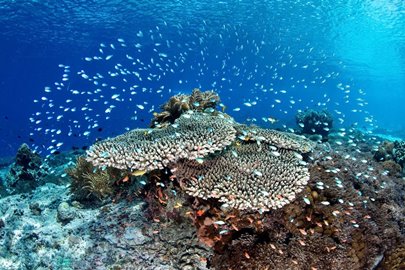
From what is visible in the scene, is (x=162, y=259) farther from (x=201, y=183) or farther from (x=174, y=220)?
(x=201, y=183)

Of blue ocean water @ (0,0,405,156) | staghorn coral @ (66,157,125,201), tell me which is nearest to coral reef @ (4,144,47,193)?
staghorn coral @ (66,157,125,201)

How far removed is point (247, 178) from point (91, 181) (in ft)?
12.5

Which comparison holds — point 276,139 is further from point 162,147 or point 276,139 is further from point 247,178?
point 162,147

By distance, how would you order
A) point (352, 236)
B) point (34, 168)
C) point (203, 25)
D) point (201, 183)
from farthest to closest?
point (203, 25) < point (34, 168) < point (352, 236) < point (201, 183)

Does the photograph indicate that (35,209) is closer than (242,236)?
No

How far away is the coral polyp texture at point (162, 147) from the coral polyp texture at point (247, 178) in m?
0.37

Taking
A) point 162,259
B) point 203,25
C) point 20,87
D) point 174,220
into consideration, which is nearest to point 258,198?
point 174,220

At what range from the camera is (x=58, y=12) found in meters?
38.2

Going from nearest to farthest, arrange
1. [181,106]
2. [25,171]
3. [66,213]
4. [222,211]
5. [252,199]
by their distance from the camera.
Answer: [252,199] < [222,211] < [66,213] < [181,106] < [25,171]

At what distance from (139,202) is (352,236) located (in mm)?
4320

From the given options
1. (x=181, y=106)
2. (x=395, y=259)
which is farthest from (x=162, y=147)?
(x=395, y=259)

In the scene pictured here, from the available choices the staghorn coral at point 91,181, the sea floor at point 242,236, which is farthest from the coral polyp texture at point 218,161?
the staghorn coral at point 91,181

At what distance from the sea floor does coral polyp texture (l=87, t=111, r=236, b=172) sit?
3.17 feet

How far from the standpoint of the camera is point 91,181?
702cm
